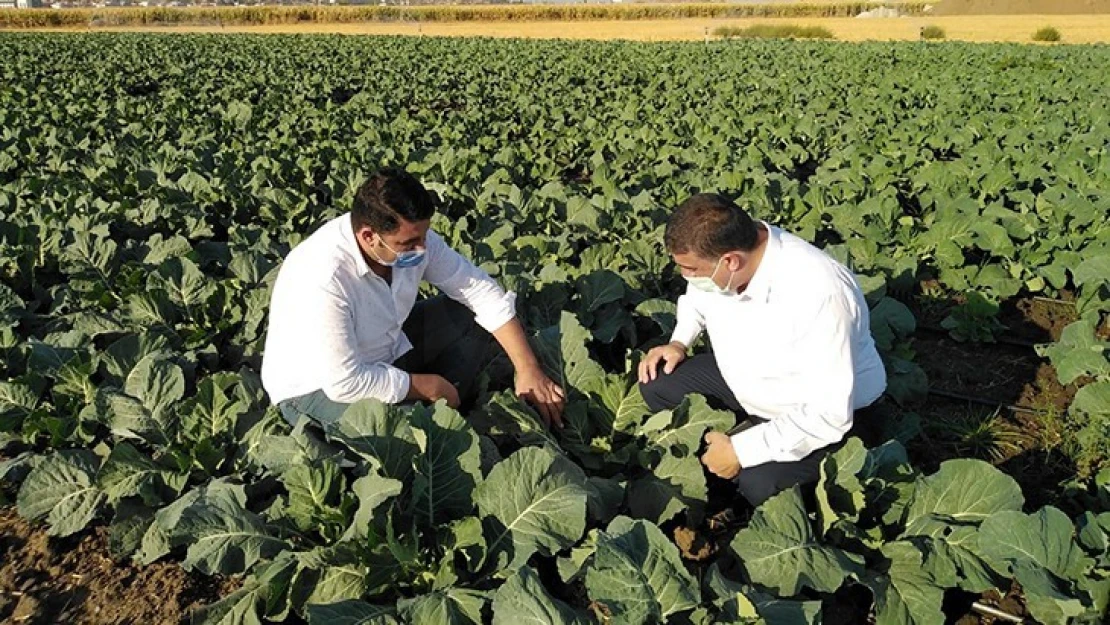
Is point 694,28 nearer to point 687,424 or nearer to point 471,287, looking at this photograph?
point 471,287

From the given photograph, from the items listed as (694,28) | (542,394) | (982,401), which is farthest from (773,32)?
(542,394)

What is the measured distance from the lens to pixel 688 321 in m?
3.89

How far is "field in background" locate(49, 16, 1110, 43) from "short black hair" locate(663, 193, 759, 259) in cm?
3999

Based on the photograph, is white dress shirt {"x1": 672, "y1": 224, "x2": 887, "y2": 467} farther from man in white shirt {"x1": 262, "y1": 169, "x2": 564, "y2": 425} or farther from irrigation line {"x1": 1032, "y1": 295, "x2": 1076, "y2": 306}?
irrigation line {"x1": 1032, "y1": 295, "x2": 1076, "y2": 306}

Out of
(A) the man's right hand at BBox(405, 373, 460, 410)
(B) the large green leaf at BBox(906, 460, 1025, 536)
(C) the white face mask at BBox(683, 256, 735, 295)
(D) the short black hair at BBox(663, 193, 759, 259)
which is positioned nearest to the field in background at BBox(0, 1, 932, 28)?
(A) the man's right hand at BBox(405, 373, 460, 410)

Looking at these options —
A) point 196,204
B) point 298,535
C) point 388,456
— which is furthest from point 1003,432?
point 196,204

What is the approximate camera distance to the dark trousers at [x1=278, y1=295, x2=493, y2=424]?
417cm

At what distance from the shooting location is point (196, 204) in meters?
6.99

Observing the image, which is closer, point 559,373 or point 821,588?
point 821,588

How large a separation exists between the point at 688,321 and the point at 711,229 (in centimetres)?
108

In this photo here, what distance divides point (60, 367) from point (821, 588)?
3.89 m

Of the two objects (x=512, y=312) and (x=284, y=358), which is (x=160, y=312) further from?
(x=512, y=312)

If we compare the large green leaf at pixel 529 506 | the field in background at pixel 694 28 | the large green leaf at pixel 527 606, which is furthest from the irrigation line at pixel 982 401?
the field in background at pixel 694 28

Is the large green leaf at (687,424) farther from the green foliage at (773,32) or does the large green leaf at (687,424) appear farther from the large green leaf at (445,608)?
the green foliage at (773,32)
